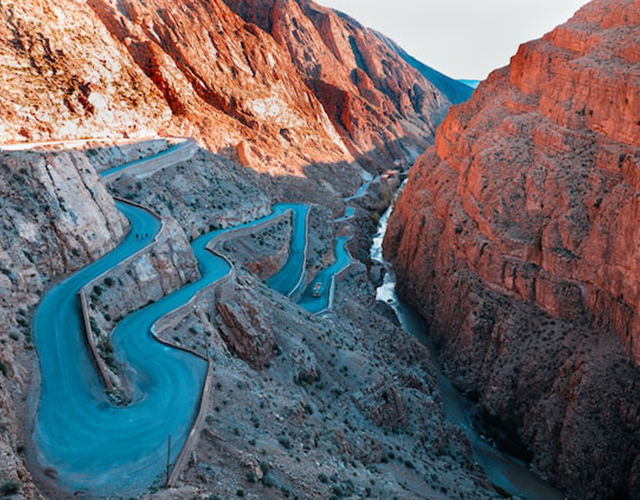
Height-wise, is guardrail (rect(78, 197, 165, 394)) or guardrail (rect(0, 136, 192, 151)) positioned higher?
guardrail (rect(0, 136, 192, 151))

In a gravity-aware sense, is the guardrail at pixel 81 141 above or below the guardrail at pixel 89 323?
above

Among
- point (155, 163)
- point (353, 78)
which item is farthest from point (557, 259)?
point (353, 78)

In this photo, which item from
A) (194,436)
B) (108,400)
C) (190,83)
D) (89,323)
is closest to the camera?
(194,436)

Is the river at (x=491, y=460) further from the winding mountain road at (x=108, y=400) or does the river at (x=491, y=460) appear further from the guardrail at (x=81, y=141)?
the guardrail at (x=81, y=141)

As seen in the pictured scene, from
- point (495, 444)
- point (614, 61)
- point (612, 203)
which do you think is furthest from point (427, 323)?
point (614, 61)

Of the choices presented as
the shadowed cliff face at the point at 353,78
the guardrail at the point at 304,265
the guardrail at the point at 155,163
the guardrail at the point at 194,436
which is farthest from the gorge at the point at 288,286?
the shadowed cliff face at the point at 353,78

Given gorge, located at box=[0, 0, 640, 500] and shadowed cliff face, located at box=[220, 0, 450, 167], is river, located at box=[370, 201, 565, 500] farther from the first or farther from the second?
shadowed cliff face, located at box=[220, 0, 450, 167]

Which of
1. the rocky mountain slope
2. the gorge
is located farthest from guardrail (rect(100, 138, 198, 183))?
the rocky mountain slope

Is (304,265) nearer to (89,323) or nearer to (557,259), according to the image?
(557,259)

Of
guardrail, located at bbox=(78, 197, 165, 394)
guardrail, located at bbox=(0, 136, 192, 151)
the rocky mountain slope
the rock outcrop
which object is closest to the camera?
the rock outcrop
